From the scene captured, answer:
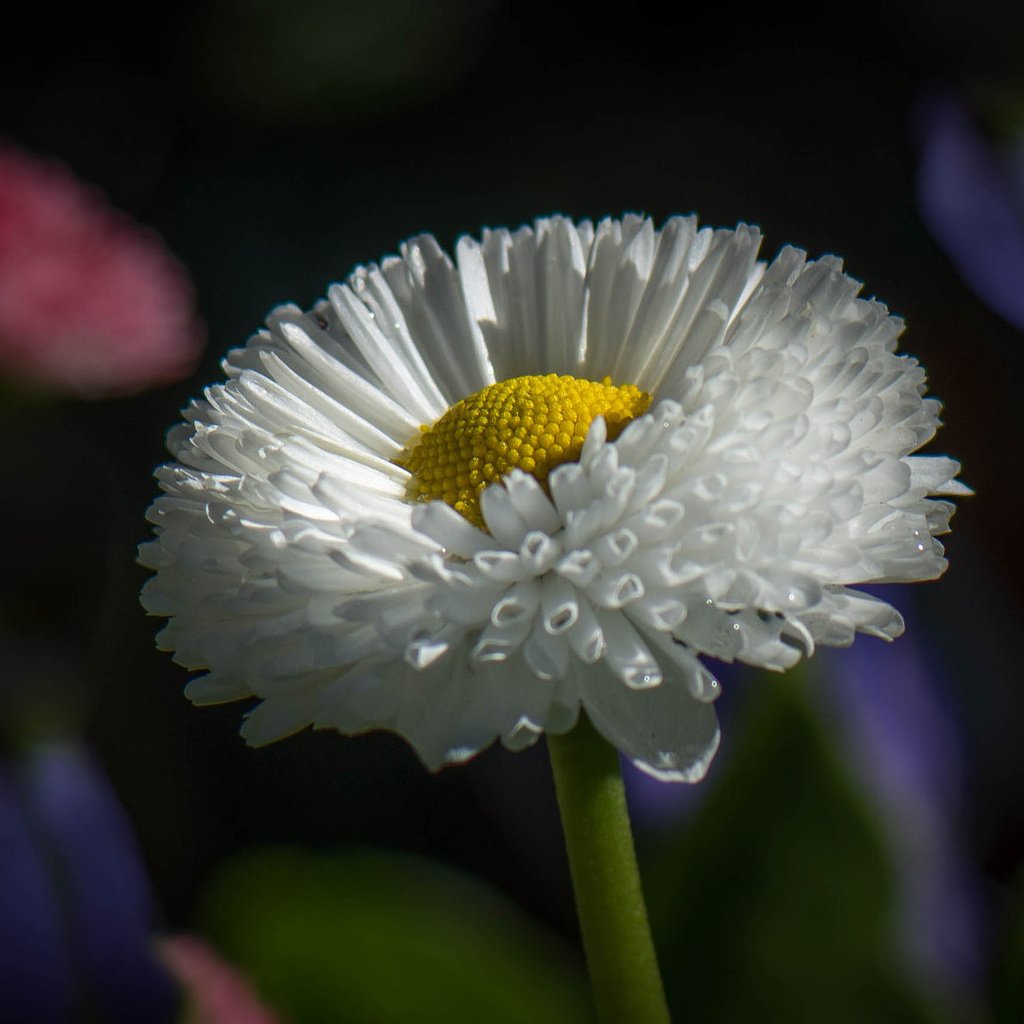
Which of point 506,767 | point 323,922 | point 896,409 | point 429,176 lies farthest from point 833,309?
point 429,176

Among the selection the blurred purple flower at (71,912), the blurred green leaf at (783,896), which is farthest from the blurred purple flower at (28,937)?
the blurred green leaf at (783,896)

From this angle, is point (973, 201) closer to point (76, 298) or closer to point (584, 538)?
point (584, 538)

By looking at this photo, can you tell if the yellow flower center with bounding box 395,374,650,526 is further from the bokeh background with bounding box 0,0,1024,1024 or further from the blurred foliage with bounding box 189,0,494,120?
the blurred foliage with bounding box 189,0,494,120

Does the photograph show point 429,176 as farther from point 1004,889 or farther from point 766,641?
point 766,641

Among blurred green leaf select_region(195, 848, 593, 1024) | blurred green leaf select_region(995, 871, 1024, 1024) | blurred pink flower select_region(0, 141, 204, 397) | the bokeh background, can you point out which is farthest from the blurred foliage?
blurred green leaf select_region(995, 871, 1024, 1024)

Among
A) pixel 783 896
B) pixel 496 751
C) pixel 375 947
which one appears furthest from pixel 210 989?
pixel 496 751

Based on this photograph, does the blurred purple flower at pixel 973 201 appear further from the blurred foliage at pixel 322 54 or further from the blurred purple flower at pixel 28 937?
the blurred foliage at pixel 322 54
